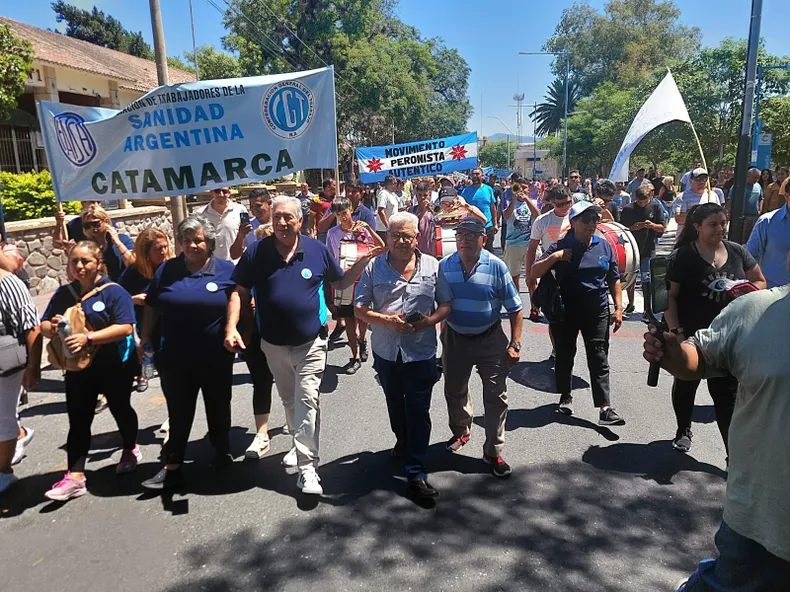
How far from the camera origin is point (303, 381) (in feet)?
12.6

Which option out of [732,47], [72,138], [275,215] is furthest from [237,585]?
[732,47]

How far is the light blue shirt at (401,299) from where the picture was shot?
370cm

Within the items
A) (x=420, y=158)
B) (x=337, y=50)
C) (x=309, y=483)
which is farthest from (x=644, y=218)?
(x=337, y=50)

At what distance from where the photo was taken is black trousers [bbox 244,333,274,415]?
14.4 ft

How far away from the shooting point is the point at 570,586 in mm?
2822

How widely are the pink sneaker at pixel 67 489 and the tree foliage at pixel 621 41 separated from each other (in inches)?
1964

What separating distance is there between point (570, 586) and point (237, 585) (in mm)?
1577

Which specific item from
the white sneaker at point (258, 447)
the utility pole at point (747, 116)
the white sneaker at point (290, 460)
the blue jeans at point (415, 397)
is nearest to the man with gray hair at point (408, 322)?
the blue jeans at point (415, 397)

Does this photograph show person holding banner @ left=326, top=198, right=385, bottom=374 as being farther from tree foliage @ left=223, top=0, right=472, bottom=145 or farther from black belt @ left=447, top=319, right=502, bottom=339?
tree foliage @ left=223, top=0, right=472, bottom=145

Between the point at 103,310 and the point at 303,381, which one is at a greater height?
the point at 103,310

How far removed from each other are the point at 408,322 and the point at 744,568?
6.91ft

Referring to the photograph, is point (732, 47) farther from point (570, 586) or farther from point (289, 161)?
point (570, 586)

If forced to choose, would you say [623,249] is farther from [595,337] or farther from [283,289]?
[283,289]

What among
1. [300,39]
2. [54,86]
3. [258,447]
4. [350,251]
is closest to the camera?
[258,447]
